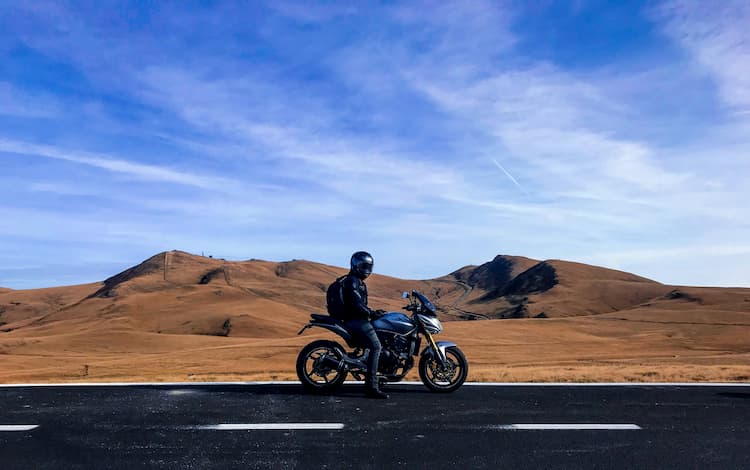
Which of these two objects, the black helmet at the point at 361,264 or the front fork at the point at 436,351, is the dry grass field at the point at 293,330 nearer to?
the front fork at the point at 436,351

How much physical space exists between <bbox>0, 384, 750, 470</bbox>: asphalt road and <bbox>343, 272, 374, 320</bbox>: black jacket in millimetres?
1111

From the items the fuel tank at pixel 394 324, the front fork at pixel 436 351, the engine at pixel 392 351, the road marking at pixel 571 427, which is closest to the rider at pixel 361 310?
the fuel tank at pixel 394 324

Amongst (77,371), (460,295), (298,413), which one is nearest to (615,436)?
(298,413)

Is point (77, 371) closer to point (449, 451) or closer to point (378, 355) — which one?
point (378, 355)

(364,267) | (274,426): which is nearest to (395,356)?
(364,267)

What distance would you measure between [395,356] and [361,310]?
81 cm

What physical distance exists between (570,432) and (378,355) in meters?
3.18

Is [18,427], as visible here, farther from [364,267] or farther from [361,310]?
[364,267]

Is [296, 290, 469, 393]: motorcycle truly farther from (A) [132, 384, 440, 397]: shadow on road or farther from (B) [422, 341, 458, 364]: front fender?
(A) [132, 384, 440, 397]: shadow on road

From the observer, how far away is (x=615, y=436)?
21.5 feet

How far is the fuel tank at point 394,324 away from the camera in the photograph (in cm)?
962

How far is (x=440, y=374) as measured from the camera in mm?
9617

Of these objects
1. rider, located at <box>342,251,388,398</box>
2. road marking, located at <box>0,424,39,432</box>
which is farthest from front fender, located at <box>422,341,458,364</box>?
road marking, located at <box>0,424,39,432</box>

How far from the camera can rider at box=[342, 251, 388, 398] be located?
928 centimetres
